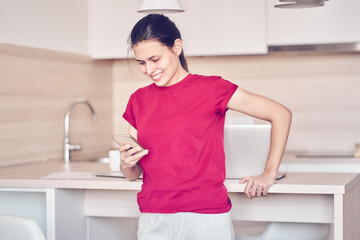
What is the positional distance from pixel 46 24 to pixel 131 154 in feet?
4.32

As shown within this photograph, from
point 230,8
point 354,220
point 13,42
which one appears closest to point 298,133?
point 230,8

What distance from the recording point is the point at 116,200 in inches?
81.4

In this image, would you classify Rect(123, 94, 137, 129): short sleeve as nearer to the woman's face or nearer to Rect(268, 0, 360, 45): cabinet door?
the woman's face

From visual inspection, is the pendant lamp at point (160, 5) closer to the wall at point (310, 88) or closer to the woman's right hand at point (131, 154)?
the woman's right hand at point (131, 154)

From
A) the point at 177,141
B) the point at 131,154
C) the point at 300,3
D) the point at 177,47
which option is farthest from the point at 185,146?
the point at 300,3

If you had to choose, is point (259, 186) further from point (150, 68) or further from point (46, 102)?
point (46, 102)

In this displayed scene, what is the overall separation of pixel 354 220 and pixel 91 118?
5.44 ft

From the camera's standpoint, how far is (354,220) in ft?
6.36

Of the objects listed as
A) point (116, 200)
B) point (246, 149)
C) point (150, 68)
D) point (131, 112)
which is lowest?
point (116, 200)

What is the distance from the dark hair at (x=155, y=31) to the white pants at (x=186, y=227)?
0.45 meters

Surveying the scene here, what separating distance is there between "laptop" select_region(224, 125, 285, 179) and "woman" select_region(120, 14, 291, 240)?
0.21 metres

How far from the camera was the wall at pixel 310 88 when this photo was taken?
10.5ft

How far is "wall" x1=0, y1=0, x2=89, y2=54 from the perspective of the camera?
2.46 m

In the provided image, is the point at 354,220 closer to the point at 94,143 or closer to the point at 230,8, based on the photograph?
the point at 230,8
